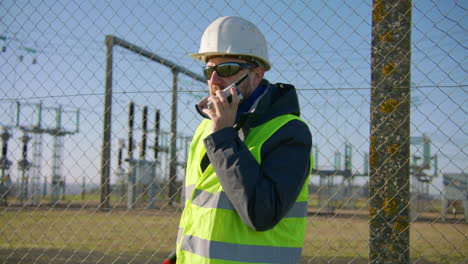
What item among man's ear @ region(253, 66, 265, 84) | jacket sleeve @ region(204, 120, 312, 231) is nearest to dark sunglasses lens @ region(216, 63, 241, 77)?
man's ear @ region(253, 66, 265, 84)

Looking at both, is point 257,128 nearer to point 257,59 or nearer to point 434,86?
point 257,59

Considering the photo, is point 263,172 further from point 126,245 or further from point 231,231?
point 126,245

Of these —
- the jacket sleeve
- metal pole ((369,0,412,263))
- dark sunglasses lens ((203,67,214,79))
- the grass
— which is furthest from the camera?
the grass

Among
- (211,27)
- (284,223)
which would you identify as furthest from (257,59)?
(284,223)

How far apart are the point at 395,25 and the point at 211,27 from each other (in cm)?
125

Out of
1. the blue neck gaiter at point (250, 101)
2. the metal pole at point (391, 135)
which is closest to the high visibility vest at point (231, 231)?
the blue neck gaiter at point (250, 101)

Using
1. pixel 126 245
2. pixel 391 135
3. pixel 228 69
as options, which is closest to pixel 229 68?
pixel 228 69

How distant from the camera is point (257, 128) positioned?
1886 millimetres

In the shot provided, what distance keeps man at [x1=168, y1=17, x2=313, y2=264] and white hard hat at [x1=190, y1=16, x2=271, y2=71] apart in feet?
0.07

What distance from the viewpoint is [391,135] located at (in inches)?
110

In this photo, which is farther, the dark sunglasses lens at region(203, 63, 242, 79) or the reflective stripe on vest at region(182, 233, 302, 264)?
the dark sunglasses lens at region(203, 63, 242, 79)

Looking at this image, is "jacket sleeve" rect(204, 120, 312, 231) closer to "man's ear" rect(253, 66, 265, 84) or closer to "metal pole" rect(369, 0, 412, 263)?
"man's ear" rect(253, 66, 265, 84)

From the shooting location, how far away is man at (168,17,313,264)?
1620 millimetres

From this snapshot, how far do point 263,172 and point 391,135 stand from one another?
4.72 feet
